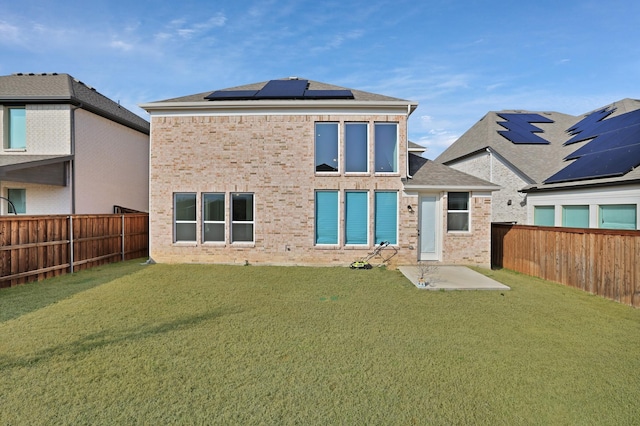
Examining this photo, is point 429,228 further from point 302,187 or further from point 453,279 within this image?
point 302,187

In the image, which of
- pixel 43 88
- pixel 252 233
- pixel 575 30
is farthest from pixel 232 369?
pixel 575 30

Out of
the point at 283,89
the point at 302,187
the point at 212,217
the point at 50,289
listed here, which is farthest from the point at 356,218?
the point at 50,289

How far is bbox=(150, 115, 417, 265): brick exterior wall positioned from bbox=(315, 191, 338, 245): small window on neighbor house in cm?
21

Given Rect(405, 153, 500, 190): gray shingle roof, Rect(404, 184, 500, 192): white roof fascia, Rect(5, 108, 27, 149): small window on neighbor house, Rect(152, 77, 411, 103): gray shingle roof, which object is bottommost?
Rect(404, 184, 500, 192): white roof fascia

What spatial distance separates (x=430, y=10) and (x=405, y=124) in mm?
4944

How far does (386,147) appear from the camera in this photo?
11.1 metres

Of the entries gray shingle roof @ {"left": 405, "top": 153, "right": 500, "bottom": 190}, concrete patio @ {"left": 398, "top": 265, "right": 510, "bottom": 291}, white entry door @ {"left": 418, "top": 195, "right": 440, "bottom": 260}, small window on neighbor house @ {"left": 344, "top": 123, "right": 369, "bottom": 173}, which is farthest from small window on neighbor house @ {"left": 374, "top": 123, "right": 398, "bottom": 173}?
concrete patio @ {"left": 398, "top": 265, "right": 510, "bottom": 291}

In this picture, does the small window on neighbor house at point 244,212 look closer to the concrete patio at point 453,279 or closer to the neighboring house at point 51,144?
the concrete patio at point 453,279

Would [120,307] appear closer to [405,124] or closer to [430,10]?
[405,124]

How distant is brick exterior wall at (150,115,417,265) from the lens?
1089cm

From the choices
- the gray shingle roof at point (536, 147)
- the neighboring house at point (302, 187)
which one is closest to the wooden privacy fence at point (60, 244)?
the neighboring house at point (302, 187)

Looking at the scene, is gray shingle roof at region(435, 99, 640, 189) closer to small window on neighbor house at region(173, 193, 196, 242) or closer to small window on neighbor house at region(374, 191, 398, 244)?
small window on neighbor house at region(374, 191, 398, 244)

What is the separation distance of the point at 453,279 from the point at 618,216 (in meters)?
6.80

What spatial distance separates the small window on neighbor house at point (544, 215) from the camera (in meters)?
13.1
